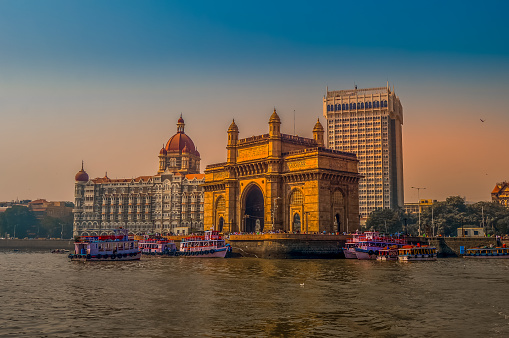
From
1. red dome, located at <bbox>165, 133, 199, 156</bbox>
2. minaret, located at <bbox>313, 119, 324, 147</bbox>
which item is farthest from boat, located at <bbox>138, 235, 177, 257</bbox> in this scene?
red dome, located at <bbox>165, 133, 199, 156</bbox>

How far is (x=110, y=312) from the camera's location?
31.6 m

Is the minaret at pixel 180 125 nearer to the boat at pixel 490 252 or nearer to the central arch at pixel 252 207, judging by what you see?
the central arch at pixel 252 207

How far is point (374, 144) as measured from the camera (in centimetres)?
19325

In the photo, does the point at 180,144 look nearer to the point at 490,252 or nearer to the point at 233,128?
the point at 233,128

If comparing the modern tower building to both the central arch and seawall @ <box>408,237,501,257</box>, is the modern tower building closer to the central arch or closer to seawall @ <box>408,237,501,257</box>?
the central arch

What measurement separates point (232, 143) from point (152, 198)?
73.4 m

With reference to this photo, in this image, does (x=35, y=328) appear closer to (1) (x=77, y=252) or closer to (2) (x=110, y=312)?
(2) (x=110, y=312)

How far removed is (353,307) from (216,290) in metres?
12.2

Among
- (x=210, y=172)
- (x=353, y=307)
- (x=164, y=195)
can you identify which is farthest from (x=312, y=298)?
(x=164, y=195)

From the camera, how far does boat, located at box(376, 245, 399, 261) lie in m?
81.7

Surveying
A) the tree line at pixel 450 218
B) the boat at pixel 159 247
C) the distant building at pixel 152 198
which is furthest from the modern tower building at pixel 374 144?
the boat at pixel 159 247

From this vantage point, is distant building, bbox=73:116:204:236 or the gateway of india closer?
the gateway of india

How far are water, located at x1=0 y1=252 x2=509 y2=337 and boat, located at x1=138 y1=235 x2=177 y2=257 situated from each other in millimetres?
45138

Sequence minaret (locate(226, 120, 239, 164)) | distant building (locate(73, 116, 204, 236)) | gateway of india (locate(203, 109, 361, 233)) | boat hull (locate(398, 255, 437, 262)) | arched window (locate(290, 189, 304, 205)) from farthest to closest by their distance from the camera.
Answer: distant building (locate(73, 116, 204, 236))
minaret (locate(226, 120, 239, 164))
arched window (locate(290, 189, 304, 205))
gateway of india (locate(203, 109, 361, 233))
boat hull (locate(398, 255, 437, 262))
